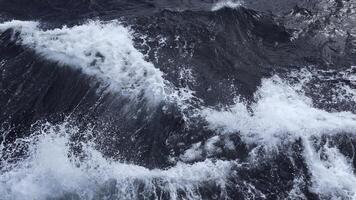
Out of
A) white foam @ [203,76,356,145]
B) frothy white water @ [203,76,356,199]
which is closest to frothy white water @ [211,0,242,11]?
frothy white water @ [203,76,356,199]

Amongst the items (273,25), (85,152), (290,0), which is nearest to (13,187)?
(85,152)

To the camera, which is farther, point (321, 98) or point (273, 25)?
point (273, 25)

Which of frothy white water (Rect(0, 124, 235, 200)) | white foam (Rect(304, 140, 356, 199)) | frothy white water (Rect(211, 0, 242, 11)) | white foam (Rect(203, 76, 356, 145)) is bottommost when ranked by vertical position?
frothy white water (Rect(0, 124, 235, 200))

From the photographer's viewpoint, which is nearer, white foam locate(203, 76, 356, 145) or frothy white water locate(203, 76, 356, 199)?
frothy white water locate(203, 76, 356, 199)

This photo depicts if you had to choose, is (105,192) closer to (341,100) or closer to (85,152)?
(85,152)

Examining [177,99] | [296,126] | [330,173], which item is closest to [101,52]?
[177,99]

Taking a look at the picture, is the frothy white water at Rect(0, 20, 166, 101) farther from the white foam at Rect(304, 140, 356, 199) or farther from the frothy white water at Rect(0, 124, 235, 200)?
the white foam at Rect(304, 140, 356, 199)

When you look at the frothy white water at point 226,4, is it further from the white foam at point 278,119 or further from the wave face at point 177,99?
the white foam at point 278,119
